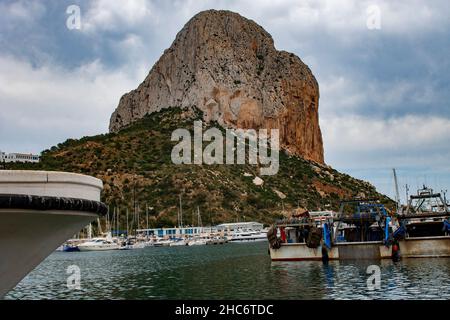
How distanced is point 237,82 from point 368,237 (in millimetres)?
125615

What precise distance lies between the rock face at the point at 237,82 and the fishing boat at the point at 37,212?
479 ft

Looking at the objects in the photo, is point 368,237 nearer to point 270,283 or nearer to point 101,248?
point 270,283

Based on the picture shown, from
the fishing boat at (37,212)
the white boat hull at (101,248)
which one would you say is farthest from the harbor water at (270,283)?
the white boat hull at (101,248)

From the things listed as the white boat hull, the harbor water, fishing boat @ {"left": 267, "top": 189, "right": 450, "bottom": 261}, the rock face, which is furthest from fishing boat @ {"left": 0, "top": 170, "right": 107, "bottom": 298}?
the rock face

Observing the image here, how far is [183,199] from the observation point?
110188 millimetres

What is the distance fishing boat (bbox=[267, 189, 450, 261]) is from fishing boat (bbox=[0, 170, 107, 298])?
1369 inches

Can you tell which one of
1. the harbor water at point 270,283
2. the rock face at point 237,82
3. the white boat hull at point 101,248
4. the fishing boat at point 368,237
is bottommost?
the white boat hull at point 101,248

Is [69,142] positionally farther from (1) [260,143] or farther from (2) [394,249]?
(2) [394,249]

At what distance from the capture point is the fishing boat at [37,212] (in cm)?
773

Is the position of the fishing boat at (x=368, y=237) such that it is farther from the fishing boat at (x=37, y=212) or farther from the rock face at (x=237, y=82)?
the rock face at (x=237, y=82)

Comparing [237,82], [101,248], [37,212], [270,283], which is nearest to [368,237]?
[270,283]

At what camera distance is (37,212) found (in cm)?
798
